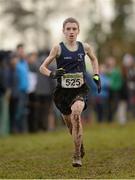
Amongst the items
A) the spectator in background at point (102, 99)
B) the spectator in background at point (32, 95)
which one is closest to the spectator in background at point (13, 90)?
the spectator in background at point (32, 95)

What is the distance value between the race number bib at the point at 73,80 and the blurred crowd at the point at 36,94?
8004 millimetres

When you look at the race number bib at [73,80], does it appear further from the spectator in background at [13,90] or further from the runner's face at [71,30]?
the spectator in background at [13,90]

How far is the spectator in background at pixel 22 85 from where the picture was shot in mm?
18891

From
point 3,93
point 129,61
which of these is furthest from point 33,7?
point 3,93

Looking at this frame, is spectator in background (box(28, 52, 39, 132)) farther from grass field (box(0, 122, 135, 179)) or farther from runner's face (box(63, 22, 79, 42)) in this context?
runner's face (box(63, 22, 79, 42))

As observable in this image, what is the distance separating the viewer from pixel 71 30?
10.7 metres

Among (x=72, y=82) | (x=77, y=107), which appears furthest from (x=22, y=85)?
(x=77, y=107)

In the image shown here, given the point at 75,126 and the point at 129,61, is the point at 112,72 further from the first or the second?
the point at 75,126

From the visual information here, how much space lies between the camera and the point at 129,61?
24281mm

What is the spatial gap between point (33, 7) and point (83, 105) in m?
46.5

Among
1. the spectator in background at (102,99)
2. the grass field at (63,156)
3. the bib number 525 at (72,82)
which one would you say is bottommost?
the grass field at (63,156)

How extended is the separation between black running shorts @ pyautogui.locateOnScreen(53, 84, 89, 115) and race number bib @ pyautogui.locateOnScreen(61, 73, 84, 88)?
78 mm

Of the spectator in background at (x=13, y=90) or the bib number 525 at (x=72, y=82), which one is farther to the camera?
the spectator in background at (x=13, y=90)

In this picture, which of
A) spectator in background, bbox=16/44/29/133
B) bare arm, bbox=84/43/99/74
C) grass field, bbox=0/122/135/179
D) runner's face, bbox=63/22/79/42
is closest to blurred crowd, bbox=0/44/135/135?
spectator in background, bbox=16/44/29/133
